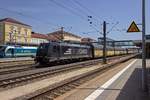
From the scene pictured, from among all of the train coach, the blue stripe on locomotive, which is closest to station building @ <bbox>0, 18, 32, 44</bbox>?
the blue stripe on locomotive

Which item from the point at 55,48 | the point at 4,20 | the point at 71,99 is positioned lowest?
the point at 71,99

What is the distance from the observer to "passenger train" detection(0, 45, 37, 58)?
52.2 m

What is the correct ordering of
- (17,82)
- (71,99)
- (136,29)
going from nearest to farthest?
(71,99) → (136,29) → (17,82)

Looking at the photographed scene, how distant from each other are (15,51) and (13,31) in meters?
43.6

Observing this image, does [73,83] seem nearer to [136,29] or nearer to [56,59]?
[136,29]

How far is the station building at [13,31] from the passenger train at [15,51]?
26644 mm

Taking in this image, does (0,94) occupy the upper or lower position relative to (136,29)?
lower

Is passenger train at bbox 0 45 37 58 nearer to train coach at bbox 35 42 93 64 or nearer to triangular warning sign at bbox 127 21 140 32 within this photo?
train coach at bbox 35 42 93 64

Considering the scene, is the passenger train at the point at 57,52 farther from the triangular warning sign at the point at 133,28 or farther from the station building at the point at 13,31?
the station building at the point at 13,31

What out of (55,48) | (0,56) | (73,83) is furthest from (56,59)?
(0,56)

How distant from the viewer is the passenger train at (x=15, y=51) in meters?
52.2

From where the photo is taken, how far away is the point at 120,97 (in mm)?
12094

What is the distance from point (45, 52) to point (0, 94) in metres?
20.3

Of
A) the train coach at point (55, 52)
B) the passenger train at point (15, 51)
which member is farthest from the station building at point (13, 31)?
the train coach at point (55, 52)
